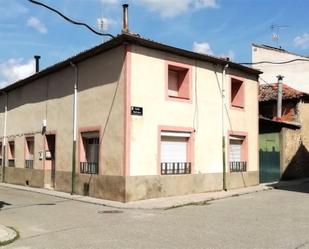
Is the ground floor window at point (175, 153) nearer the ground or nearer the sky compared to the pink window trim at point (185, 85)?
nearer the ground

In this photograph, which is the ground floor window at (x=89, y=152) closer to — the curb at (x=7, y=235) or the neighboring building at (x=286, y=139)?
the curb at (x=7, y=235)

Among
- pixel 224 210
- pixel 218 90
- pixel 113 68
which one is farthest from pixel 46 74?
pixel 224 210

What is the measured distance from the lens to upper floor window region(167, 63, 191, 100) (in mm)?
19094

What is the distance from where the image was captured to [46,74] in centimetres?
2355

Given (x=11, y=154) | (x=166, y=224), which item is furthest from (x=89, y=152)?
(x=11, y=154)

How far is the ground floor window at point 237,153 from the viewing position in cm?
2155

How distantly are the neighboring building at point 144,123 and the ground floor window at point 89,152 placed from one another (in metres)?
0.04

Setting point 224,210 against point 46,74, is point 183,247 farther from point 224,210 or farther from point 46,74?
point 46,74

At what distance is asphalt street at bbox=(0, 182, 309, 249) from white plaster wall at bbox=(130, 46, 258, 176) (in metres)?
2.63

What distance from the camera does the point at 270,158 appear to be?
2550cm

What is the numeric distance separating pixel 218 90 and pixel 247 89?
7.78ft

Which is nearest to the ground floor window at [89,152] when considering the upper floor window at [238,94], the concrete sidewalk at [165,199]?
the concrete sidewalk at [165,199]

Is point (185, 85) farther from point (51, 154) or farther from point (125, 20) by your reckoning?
point (51, 154)

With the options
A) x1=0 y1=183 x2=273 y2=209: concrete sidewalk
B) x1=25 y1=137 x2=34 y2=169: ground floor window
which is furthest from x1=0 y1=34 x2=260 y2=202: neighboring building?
x1=25 y1=137 x2=34 y2=169: ground floor window
